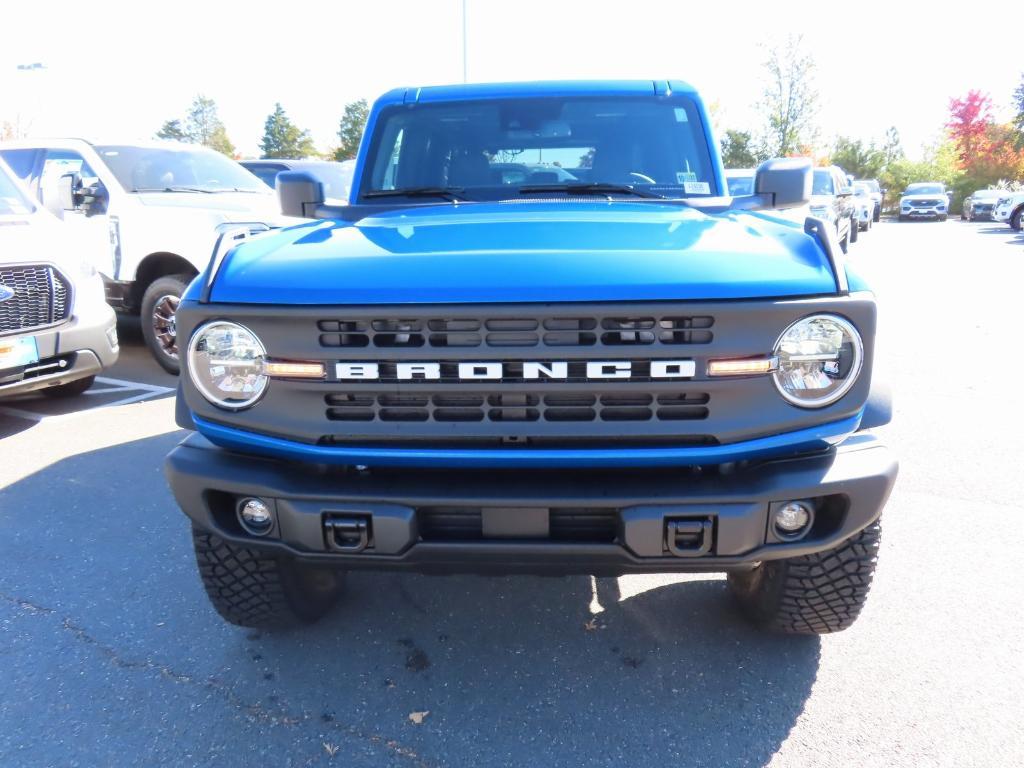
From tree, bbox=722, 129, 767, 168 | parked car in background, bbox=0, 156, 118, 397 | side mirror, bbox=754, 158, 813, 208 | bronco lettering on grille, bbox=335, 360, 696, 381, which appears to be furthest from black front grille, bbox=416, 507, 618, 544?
tree, bbox=722, 129, 767, 168

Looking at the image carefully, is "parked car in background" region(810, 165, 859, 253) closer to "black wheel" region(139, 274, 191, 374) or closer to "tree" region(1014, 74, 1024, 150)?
"black wheel" region(139, 274, 191, 374)

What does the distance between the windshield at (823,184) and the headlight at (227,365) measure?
1503 centimetres

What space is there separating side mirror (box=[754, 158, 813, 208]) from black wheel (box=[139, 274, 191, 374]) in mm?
4736

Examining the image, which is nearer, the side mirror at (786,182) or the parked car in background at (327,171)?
the side mirror at (786,182)

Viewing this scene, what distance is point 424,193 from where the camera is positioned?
10.7 feet

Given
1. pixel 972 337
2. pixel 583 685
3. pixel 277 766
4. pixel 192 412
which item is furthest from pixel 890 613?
pixel 972 337

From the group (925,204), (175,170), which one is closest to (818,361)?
(175,170)

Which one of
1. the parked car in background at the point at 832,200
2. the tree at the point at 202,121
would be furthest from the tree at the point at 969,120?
the tree at the point at 202,121

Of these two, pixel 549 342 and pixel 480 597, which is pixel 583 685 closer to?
pixel 480 597

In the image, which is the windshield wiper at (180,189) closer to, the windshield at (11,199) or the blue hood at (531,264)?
the windshield at (11,199)

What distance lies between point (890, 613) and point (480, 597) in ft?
5.00

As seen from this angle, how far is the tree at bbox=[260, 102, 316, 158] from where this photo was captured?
67750 mm

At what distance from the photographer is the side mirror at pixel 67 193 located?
251 inches

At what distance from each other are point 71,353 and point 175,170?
2.59 m
